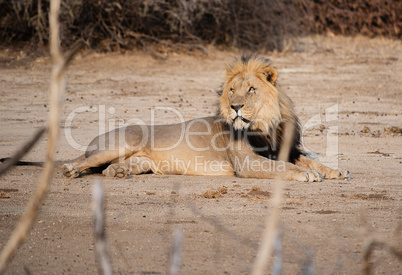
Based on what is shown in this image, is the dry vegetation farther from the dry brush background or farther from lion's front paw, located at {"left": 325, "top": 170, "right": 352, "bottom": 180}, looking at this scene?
lion's front paw, located at {"left": 325, "top": 170, "right": 352, "bottom": 180}

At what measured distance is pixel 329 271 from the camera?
115 inches

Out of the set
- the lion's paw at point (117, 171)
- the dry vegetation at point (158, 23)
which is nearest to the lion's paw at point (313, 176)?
the lion's paw at point (117, 171)

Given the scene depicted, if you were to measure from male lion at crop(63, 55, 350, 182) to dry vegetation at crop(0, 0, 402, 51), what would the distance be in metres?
7.07

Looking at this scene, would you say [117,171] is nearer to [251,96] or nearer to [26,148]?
[251,96]

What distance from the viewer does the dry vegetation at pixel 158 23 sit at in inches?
480

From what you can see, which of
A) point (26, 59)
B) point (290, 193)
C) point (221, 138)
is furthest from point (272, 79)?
point (26, 59)

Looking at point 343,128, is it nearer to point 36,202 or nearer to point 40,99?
point 40,99

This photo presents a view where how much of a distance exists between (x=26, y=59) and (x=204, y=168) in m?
7.39

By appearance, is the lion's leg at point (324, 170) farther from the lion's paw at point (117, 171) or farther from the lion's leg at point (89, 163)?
the lion's leg at point (89, 163)

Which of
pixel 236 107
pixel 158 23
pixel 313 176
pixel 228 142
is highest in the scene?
pixel 158 23

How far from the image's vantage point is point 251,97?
5.20 meters

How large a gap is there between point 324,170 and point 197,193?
46.4 inches

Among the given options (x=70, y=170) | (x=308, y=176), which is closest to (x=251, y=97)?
(x=308, y=176)

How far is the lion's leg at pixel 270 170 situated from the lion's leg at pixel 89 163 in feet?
3.66
